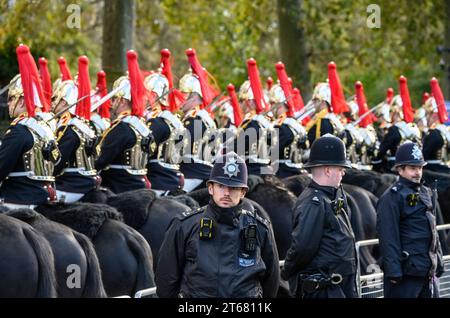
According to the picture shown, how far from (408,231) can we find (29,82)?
3357 millimetres

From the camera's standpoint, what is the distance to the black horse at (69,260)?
8359mm

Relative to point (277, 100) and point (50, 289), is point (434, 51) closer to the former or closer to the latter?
point (277, 100)

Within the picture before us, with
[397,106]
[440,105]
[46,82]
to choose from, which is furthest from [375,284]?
[397,106]

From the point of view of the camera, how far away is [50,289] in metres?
7.99

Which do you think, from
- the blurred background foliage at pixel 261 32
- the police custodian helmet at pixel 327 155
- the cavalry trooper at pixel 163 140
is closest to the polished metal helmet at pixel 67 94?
the cavalry trooper at pixel 163 140

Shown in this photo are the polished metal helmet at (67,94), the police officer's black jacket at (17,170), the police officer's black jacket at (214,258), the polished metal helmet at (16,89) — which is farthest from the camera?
the polished metal helmet at (67,94)

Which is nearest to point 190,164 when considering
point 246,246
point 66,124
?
point 66,124

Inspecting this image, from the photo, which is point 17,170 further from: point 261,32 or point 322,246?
point 261,32

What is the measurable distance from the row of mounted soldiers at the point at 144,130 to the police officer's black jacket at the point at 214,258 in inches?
111

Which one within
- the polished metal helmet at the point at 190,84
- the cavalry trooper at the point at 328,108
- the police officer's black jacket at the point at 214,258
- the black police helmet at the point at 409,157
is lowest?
the police officer's black jacket at the point at 214,258

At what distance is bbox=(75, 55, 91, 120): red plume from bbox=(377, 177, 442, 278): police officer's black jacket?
3.41 metres

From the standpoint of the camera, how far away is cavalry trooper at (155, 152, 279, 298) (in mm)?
6883

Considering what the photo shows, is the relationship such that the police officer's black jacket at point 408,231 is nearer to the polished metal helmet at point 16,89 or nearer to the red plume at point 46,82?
the polished metal helmet at point 16,89

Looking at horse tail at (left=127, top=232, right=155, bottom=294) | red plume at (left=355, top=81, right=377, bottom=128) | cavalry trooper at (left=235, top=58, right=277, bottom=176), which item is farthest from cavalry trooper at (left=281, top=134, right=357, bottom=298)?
red plume at (left=355, top=81, right=377, bottom=128)
